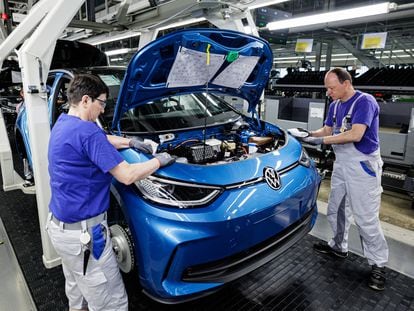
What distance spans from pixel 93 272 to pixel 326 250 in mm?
1987

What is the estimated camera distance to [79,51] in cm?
442

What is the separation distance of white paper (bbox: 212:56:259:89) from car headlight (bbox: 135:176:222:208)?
1085 millimetres

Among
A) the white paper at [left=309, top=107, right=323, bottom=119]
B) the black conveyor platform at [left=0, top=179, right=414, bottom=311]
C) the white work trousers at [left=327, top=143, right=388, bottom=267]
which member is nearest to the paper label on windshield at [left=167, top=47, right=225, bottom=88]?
the white work trousers at [left=327, top=143, right=388, bottom=267]

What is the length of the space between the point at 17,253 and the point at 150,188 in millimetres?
1832

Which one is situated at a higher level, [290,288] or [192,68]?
[192,68]

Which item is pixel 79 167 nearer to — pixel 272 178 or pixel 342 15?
pixel 272 178

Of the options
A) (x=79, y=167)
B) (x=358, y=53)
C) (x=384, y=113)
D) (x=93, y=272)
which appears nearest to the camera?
(x=79, y=167)

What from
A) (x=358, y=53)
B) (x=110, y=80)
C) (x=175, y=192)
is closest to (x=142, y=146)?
(x=175, y=192)

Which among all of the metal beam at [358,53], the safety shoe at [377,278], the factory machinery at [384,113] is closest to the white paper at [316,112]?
the factory machinery at [384,113]

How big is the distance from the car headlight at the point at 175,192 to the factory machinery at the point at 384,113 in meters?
2.32

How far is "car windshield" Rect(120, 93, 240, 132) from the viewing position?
2.37 meters

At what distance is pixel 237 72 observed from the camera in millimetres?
2426

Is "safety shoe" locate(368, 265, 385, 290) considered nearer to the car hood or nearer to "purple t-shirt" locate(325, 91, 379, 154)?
"purple t-shirt" locate(325, 91, 379, 154)

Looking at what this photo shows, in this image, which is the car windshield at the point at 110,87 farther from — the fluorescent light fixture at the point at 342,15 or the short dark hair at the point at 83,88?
the fluorescent light fixture at the point at 342,15
